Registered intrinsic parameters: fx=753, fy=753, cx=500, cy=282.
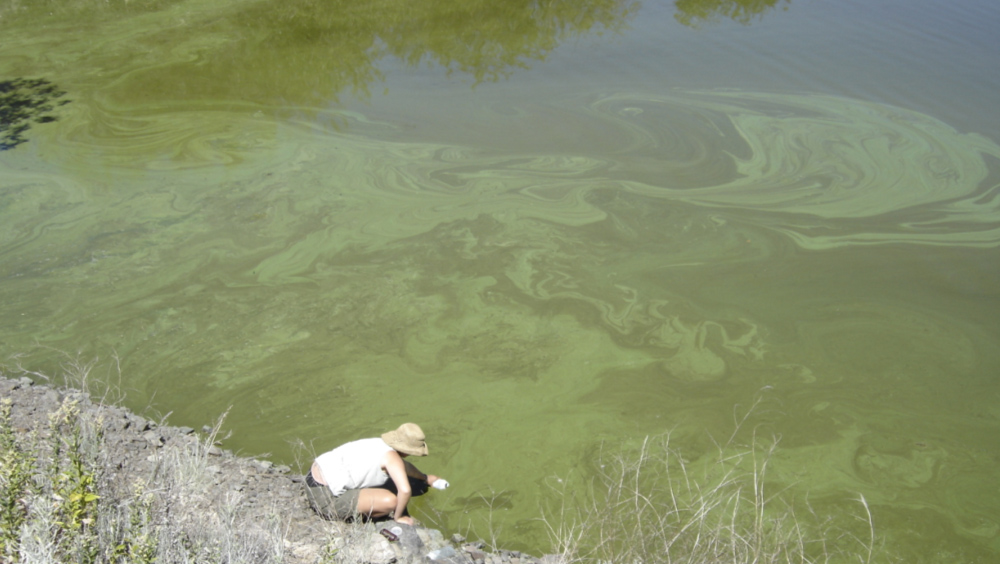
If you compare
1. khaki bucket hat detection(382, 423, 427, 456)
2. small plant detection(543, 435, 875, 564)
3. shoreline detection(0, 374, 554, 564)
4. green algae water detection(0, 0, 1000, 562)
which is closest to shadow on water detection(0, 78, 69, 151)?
green algae water detection(0, 0, 1000, 562)

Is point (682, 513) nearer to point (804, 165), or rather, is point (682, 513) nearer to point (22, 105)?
point (804, 165)

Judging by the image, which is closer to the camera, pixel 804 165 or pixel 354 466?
pixel 354 466

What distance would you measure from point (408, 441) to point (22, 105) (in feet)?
15.9

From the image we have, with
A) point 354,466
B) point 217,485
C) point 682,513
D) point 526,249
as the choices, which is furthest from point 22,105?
point 682,513

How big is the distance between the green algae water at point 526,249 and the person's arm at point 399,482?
193 mm

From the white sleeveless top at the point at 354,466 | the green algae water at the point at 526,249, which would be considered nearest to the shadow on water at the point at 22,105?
the green algae water at the point at 526,249

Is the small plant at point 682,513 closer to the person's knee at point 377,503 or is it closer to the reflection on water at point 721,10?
the person's knee at point 377,503

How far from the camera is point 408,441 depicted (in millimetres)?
2730

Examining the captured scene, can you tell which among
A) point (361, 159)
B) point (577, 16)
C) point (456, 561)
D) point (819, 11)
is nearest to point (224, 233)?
point (361, 159)

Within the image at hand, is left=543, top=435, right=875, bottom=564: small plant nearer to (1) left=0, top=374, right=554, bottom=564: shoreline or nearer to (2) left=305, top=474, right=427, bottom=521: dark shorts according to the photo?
(1) left=0, top=374, right=554, bottom=564: shoreline

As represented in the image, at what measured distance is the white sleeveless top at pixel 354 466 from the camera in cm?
267

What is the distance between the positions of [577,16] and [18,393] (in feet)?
20.5

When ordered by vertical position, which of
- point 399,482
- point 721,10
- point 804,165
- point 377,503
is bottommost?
point 377,503

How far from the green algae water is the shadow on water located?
4cm
